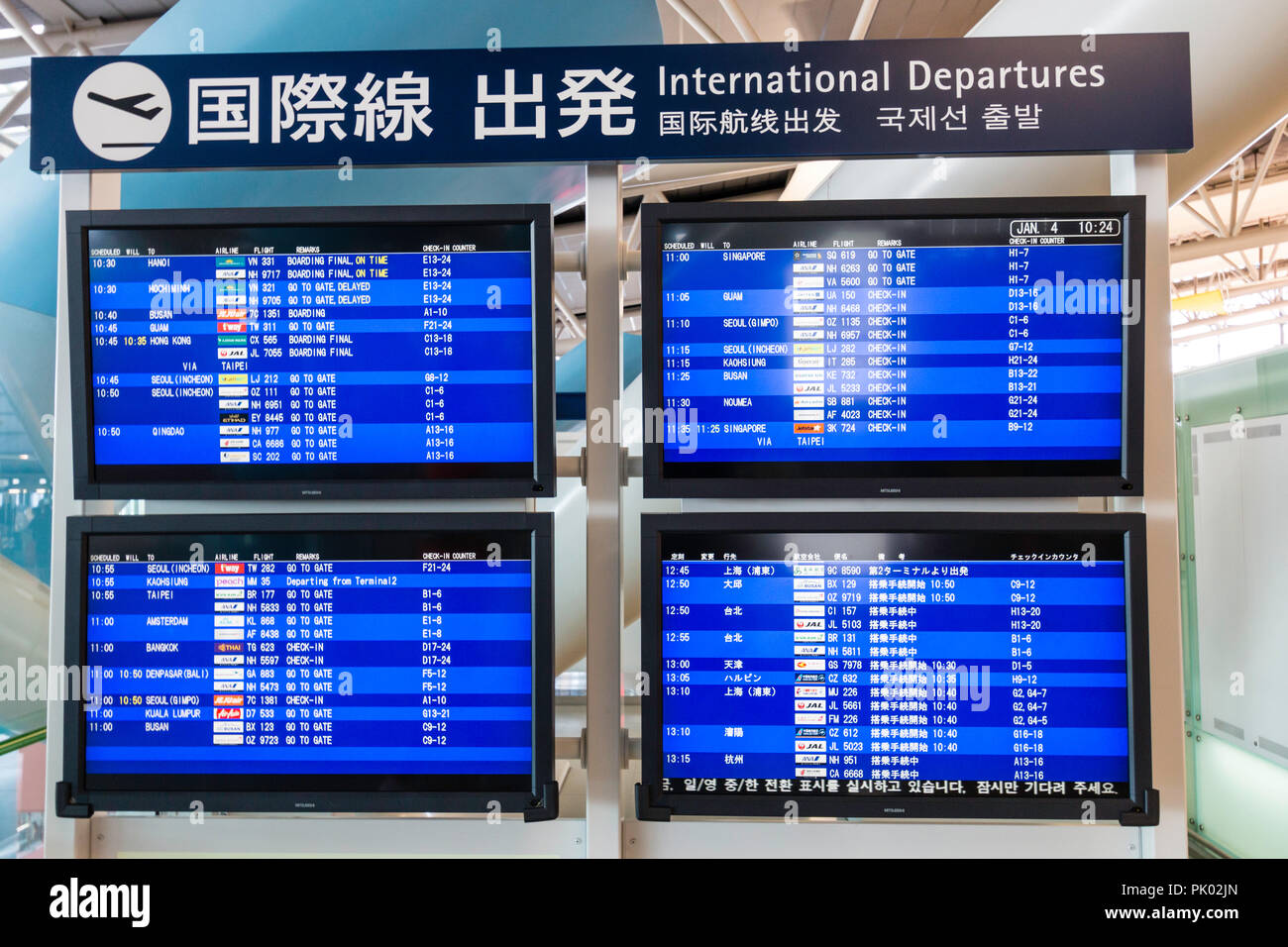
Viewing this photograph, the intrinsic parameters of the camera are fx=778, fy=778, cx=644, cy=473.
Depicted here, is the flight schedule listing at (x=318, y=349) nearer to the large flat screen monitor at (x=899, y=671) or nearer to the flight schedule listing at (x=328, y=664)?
the flight schedule listing at (x=328, y=664)

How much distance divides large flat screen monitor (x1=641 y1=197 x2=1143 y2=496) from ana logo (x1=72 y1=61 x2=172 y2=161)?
1.27m

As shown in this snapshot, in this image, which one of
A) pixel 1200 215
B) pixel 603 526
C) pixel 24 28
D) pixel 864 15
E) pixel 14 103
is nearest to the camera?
pixel 603 526

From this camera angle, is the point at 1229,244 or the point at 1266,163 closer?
the point at 1266,163

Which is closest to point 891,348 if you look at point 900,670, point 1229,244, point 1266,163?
point 900,670

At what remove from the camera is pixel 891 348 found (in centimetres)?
186

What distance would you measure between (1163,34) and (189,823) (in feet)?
10.2

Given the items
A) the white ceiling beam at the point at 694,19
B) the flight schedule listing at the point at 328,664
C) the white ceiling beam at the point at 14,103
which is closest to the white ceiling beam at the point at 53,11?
the white ceiling beam at the point at 14,103

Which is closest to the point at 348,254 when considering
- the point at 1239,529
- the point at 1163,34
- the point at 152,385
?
the point at 152,385

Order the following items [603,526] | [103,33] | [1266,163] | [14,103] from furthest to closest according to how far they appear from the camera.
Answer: [1266,163], [14,103], [103,33], [603,526]

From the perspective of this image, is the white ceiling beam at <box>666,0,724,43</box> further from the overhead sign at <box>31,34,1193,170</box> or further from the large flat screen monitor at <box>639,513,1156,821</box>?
the large flat screen monitor at <box>639,513,1156,821</box>

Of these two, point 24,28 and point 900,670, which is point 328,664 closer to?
point 900,670

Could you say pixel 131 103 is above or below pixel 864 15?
below

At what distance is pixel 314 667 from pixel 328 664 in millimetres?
35
